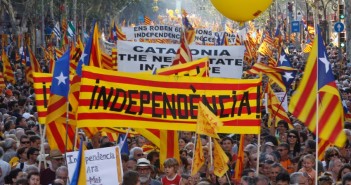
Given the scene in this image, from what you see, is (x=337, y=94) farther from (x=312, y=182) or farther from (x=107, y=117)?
(x=107, y=117)

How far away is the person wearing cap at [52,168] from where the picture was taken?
12594 millimetres

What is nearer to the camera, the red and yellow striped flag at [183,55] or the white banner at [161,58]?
the red and yellow striped flag at [183,55]

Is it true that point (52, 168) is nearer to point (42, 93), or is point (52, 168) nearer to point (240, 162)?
point (42, 93)

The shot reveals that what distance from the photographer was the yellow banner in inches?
462

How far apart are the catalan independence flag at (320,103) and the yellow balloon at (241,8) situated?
10.2ft

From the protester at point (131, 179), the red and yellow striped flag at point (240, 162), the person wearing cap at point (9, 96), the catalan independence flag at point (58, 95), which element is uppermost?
the catalan independence flag at point (58, 95)

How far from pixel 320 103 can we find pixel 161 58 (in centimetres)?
632

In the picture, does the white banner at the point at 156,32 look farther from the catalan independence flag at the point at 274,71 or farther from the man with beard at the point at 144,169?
the man with beard at the point at 144,169

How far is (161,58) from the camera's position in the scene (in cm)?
1723

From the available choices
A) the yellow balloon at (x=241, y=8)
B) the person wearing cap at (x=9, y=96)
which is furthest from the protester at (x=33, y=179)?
the person wearing cap at (x=9, y=96)

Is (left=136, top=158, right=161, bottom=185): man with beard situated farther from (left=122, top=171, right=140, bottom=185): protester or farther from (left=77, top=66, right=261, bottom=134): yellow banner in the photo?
(left=122, top=171, right=140, bottom=185): protester

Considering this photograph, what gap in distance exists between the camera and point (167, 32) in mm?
25062

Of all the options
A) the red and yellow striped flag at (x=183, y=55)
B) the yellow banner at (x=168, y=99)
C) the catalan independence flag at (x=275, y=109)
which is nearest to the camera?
the yellow banner at (x=168, y=99)

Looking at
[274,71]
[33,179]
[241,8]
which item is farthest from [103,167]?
[274,71]
